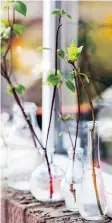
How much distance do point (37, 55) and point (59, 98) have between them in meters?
0.20

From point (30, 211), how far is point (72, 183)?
0.15 m

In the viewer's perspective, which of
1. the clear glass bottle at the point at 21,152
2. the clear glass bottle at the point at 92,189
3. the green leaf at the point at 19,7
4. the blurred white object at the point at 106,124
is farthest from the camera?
the clear glass bottle at the point at 21,152

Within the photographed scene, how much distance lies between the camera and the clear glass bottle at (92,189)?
1.24 meters

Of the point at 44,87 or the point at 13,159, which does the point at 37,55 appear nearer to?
the point at 44,87

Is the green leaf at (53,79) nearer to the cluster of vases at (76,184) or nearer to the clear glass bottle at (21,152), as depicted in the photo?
the cluster of vases at (76,184)

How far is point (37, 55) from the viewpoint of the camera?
1728mm

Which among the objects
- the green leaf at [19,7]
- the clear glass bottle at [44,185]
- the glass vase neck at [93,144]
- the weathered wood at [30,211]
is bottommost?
the weathered wood at [30,211]

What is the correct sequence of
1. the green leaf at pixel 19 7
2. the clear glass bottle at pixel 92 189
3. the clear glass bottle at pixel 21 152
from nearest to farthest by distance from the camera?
the clear glass bottle at pixel 92 189 < the green leaf at pixel 19 7 < the clear glass bottle at pixel 21 152

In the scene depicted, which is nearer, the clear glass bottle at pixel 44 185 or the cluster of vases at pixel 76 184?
the cluster of vases at pixel 76 184

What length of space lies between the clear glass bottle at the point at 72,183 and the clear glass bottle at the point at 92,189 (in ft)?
0.21

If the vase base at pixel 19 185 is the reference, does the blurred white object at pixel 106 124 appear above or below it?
above

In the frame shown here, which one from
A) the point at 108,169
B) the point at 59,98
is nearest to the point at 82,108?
the point at 59,98

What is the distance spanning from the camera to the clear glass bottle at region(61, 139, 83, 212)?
1323 mm

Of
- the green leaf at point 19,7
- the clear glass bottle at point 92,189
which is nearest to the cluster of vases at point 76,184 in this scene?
the clear glass bottle at point 92,189
